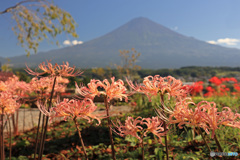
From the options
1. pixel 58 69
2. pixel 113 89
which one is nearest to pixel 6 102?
pixel 58 69

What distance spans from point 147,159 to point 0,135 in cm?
185

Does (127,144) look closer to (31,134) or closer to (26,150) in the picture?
(26,150)

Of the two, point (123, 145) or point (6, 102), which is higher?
point (6, 102)

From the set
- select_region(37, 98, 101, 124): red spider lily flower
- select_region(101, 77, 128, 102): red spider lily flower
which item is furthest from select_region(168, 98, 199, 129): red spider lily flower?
select_region(37, 98, 101, 124): red spider lily flower

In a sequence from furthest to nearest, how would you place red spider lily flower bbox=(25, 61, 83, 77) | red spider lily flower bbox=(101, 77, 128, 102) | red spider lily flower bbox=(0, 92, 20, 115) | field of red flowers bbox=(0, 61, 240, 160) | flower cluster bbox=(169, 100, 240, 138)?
1. red spider lily flower bbox=(0, 92, 20, 115)
2. red spider lily flower bbox=(25, 61, 83, 77)
3. red spider lily flower bbox=(101, 77, 128, 102)
4. field of red flowers bbox=(0, 61, 240, 160)
5. flower cluster bbox=(169, 100, 240, 138)

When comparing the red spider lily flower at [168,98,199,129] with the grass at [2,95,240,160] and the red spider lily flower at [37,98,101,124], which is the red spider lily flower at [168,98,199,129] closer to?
the red spider lily flower at [37,98,101,124]

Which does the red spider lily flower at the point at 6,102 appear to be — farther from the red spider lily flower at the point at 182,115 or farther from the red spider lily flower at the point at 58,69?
the red spider lily flower at the point at 182,115

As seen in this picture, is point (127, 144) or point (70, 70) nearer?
point (70, 70)

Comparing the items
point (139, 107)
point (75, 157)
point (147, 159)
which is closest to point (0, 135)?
point (75, 157)

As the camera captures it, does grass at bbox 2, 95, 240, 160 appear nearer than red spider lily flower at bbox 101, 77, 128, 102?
No

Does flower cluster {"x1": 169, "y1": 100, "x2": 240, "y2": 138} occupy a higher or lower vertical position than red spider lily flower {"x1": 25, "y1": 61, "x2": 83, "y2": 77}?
lower

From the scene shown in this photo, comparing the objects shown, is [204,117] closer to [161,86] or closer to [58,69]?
[161,86]

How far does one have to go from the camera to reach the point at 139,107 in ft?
18.7

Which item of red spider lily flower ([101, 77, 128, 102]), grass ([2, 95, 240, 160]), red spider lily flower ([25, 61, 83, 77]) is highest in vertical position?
red spider lily flower ([25, 61, 83, 77])
